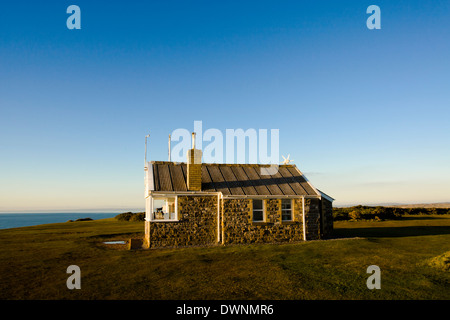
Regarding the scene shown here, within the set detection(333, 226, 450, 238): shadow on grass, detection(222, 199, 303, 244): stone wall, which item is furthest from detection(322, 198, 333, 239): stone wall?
detection(222, 199, 303, 244): stone wall

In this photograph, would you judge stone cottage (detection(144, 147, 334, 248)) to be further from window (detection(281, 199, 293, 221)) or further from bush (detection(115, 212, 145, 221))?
bush (detection(115, 212, 145, 221))

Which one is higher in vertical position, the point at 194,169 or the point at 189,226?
the point at 194,169

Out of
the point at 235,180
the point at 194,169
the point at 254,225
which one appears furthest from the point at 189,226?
the point at 235,180

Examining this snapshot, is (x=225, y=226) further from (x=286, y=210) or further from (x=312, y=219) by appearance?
(x=312, y=219)

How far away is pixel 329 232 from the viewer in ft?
76.3

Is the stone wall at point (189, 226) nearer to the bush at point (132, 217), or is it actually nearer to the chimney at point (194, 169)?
the chimney at point (194, 169)

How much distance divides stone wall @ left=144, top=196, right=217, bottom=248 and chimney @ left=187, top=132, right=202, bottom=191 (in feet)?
2.66

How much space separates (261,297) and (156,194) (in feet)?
38.2

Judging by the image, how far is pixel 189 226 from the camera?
1967 centimetres

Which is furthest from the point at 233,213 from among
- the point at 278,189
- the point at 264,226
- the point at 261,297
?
the point at 261,297

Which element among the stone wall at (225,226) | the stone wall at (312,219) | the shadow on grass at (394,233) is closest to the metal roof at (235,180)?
the stone wall at (312,219)

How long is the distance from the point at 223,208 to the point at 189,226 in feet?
7.74

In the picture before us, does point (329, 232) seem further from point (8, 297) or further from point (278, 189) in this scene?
point (8, 297)
